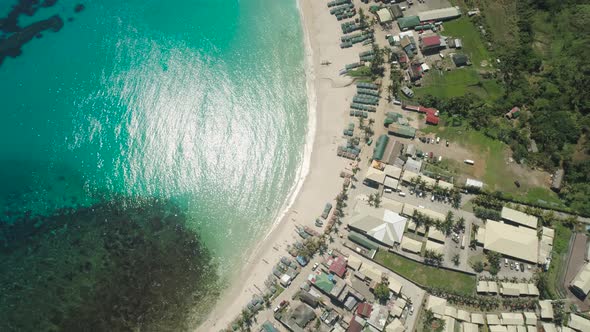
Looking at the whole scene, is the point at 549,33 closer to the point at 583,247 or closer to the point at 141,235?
the point at 583,247

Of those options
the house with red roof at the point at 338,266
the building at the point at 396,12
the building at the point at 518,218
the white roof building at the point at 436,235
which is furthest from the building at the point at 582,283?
the building at the point at 396,12

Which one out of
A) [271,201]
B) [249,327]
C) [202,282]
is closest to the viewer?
[249,327]

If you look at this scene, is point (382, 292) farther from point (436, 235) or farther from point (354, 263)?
point (436, 235)

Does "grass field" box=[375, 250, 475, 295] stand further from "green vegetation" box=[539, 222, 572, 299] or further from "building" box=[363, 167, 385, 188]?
"building" box=[363, 167, 385, 188]

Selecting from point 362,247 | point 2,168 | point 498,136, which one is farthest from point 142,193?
point 498,136

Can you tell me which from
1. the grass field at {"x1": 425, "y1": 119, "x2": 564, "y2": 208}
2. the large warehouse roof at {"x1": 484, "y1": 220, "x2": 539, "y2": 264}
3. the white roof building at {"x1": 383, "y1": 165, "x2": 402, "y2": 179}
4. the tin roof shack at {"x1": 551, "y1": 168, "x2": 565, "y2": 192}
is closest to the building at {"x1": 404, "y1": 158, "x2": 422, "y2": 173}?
the white roof building at {"x1": 383, "y1": 165, "x2": 402, "y2": 179}

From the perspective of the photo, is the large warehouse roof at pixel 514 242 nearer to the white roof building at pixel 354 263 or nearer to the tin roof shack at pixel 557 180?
the tin roof shack at pixel 557 180

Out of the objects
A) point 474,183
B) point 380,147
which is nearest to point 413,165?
point 380,147
